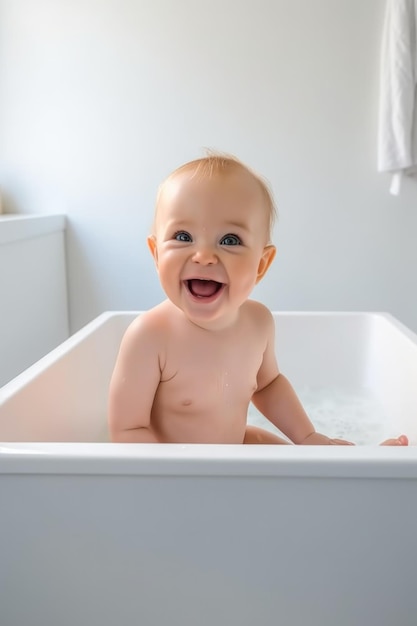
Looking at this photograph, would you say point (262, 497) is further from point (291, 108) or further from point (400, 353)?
point (291, 108)

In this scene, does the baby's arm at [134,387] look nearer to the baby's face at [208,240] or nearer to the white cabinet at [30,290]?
the baby's face at [208,240]

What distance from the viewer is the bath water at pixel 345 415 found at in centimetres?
126

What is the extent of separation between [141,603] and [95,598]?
0.05 meters

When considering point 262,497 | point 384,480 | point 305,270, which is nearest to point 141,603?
point 262,497

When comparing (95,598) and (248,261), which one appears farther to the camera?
(248,261)

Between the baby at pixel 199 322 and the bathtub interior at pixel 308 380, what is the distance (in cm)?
14

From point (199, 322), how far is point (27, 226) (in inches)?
44.8

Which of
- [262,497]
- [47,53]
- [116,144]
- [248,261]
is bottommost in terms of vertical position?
[262,497]

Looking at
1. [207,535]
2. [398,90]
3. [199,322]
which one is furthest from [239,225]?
[398,90]

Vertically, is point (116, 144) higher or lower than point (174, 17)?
lower

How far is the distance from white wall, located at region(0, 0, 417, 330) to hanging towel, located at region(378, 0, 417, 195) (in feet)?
0.30

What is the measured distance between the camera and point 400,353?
1.26m

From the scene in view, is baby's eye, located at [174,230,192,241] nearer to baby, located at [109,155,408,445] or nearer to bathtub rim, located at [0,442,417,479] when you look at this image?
baby, located at [109,155,408,445]

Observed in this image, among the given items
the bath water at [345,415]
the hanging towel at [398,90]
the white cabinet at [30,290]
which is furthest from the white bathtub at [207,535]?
the hanging towel at [398,90]
